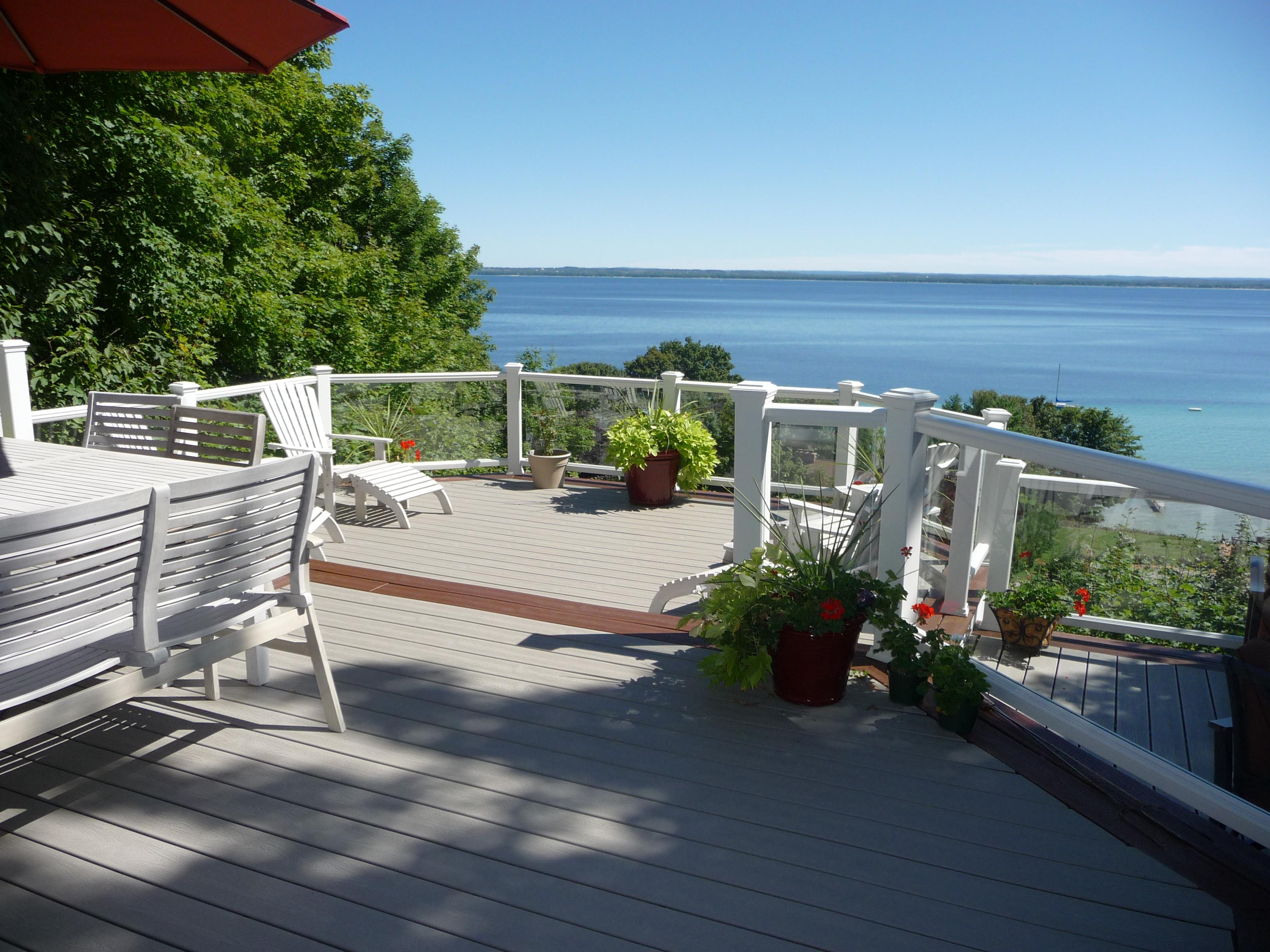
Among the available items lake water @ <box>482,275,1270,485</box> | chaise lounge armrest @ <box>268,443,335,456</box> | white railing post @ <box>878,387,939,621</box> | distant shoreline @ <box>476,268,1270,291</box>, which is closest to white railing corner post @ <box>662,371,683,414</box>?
chaise lounge armrest @ <box>268,443,335,456</box>

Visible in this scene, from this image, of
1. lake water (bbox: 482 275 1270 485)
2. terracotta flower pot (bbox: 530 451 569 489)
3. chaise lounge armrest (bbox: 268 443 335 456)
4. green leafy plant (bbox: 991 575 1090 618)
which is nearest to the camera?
green leafy plant (bbox: 991 575 1090 618)

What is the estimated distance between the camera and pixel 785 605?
10.5 ft

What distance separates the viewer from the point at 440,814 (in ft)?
8.21

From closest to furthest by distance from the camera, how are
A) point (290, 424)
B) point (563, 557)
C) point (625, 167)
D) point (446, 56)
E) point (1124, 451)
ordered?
point (563, 557) < point (290, 424) < point (1124, 451) < point (446, 56) < point (625, 167)

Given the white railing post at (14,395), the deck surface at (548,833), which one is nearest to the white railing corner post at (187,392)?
the white railing post at (14,395)

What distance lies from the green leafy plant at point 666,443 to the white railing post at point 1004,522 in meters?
3.79

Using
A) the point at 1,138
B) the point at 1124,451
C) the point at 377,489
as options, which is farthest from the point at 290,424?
the point at 1124,451

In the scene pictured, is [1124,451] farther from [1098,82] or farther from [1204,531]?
[1098,82]

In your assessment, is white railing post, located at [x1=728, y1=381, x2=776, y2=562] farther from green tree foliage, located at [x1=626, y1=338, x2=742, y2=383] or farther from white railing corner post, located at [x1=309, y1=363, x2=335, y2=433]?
green tree foliage, located at [x1=626, y1=338, x2=742, y2=383]

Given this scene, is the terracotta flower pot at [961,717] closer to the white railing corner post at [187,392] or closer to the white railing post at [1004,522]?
the white railing post at [1004,522]

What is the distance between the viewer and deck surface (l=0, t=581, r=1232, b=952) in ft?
6.65

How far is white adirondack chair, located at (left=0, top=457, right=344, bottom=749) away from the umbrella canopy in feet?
5.98

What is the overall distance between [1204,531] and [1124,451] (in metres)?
19.0

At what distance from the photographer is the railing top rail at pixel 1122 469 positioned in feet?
6.99
